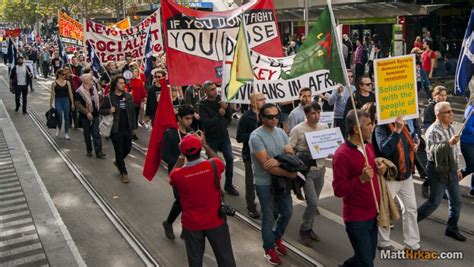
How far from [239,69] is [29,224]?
3606 millimetres

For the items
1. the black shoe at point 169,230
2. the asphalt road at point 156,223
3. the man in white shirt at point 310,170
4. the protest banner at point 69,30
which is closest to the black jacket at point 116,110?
the asphalt road at point 156,223

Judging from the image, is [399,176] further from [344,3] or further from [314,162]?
[344,3]

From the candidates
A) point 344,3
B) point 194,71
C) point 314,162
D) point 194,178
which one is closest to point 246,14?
point 194,71

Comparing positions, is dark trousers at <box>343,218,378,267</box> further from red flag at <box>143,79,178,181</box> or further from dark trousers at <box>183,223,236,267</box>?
red flag at <box>143,79,178,181</box>

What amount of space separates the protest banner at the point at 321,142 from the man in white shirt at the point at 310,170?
87 millimetres

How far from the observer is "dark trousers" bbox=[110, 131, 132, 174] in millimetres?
9695

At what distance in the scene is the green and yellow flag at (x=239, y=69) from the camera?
7309mm

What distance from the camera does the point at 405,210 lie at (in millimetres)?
6113

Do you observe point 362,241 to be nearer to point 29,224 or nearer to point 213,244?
point 213,244

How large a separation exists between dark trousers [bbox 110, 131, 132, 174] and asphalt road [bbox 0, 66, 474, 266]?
300mm

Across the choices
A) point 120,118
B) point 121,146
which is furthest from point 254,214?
point 120,118

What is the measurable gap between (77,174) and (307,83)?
4.81 metres

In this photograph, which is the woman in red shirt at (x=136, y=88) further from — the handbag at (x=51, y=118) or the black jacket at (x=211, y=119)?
the black jacket at (x=211, y=119)

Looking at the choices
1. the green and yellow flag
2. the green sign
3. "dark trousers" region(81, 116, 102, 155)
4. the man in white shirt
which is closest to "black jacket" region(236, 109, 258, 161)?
the green and yellow flag
